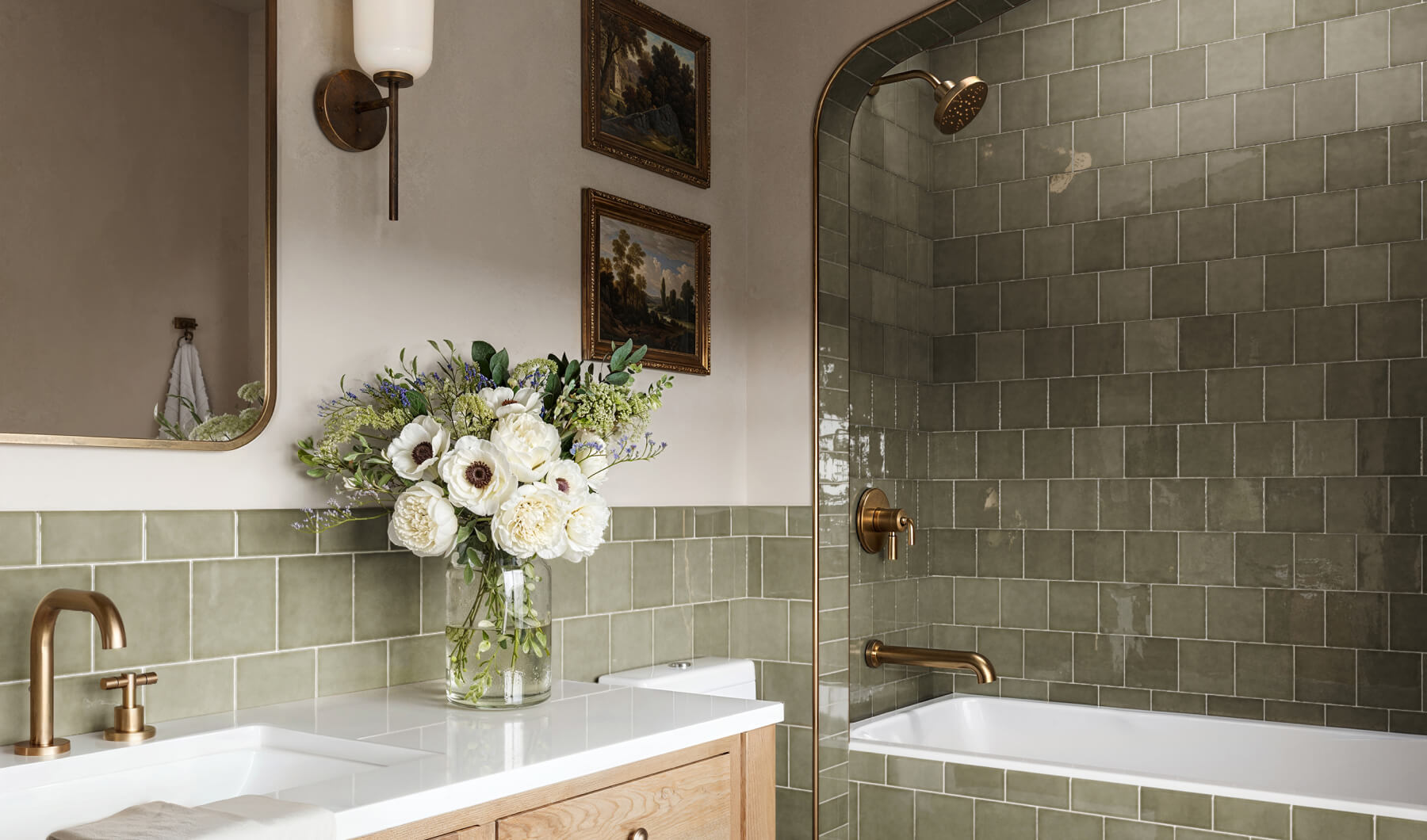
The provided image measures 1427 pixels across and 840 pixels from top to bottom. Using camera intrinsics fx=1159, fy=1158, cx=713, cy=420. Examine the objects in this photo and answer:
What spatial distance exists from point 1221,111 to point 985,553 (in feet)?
5.21

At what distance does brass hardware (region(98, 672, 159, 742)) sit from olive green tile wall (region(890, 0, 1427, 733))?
1927 millimetres

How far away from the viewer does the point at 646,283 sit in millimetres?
2680

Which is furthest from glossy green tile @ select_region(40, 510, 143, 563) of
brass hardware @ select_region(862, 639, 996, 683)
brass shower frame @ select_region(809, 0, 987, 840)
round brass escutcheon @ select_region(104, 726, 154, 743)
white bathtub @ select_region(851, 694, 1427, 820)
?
brass hardware @ select_region(862, 639, 996, 683)

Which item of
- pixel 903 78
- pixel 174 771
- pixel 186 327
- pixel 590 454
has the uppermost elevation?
pixel 903 78

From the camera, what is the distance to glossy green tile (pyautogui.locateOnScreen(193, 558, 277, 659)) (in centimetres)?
171

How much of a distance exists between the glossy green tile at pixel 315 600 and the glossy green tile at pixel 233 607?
2 centimetres

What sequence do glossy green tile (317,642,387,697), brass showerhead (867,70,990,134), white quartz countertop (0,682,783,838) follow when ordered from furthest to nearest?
brass showerhead (867,70,990,134) → glossy green tile (317,642,387,697) → white quartz countertop (0,682,783,838)

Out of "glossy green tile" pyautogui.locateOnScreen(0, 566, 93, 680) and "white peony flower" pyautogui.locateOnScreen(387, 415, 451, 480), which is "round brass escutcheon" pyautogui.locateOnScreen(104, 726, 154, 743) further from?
"white peony flower" pyautogui.locateOnScreen(387, 415, 451, 480)

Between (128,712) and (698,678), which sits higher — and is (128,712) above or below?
above

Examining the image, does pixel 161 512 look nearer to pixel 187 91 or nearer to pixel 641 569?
pixel 187 91

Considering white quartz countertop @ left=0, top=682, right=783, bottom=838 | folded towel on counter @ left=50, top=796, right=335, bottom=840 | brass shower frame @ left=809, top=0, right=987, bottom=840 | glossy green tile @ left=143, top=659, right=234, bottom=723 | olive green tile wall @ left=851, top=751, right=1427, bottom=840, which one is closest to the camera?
folded towel on counter @ left=50, top=796, right=335, bottom=840

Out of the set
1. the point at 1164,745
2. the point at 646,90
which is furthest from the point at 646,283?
the point at 1164,745

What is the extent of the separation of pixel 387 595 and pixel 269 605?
0.24 metres

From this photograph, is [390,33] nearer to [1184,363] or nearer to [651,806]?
[651,806]
